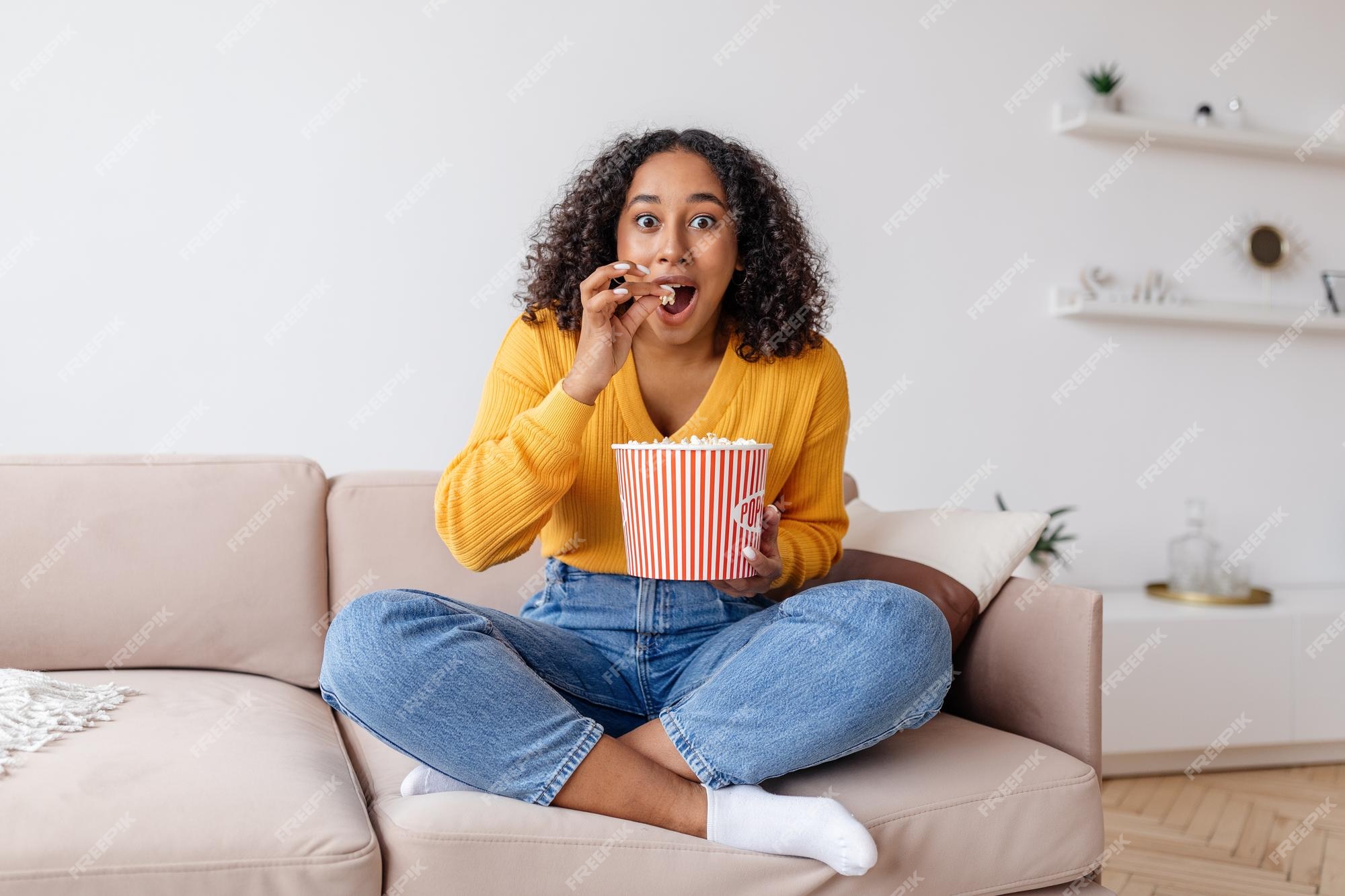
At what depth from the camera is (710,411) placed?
156 centimetres

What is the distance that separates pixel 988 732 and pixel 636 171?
941 mm

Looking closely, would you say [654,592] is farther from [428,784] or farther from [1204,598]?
[1204,598]

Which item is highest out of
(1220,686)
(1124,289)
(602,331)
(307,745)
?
(1124,289)

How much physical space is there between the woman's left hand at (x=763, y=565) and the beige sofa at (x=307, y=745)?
0.25 metres

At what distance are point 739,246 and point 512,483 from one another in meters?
0.57

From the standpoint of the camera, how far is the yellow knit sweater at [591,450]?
137cm

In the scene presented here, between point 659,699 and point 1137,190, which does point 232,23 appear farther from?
point 1137,190

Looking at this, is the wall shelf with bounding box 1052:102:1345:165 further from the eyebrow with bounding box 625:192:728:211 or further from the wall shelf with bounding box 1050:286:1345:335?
the eyebrow with bounding box 625:192:728:211

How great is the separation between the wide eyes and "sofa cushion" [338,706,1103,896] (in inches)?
28.6

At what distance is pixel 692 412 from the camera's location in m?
1.60

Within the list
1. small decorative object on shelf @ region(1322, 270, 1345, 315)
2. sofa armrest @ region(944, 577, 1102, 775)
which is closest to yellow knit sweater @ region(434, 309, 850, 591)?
sofa armrest @ region(944, 577, 1102, 775)

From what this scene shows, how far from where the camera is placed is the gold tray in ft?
8.85

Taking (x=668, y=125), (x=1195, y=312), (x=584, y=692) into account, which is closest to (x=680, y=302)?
(x=584, y=692)

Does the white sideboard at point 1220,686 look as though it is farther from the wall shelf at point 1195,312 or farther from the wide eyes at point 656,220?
the wide eyes at point 656,220
